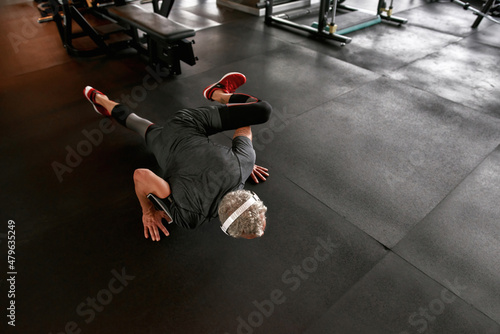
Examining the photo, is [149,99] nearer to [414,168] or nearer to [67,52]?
[67,52]

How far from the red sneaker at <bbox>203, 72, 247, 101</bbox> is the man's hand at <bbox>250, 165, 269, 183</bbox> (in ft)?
2.34

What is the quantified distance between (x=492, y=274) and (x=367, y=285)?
2.10 ft

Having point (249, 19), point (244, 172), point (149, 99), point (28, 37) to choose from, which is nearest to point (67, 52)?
point (28, 37)

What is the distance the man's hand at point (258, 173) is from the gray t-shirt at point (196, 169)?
1.16 feet

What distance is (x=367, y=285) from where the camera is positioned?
1576mm

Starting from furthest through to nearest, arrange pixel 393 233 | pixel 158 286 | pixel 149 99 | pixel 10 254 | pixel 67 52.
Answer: pixel 67 52, pixel 149 99, pixel 393 233, pixel 10 254, pixel 158 286

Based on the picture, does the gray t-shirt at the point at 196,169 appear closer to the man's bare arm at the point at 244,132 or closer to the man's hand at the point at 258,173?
the man's bare arm at the point at 244,132

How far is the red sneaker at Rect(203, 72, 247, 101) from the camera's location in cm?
244

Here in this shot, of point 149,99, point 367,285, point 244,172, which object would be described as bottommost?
Result: point 367,285
